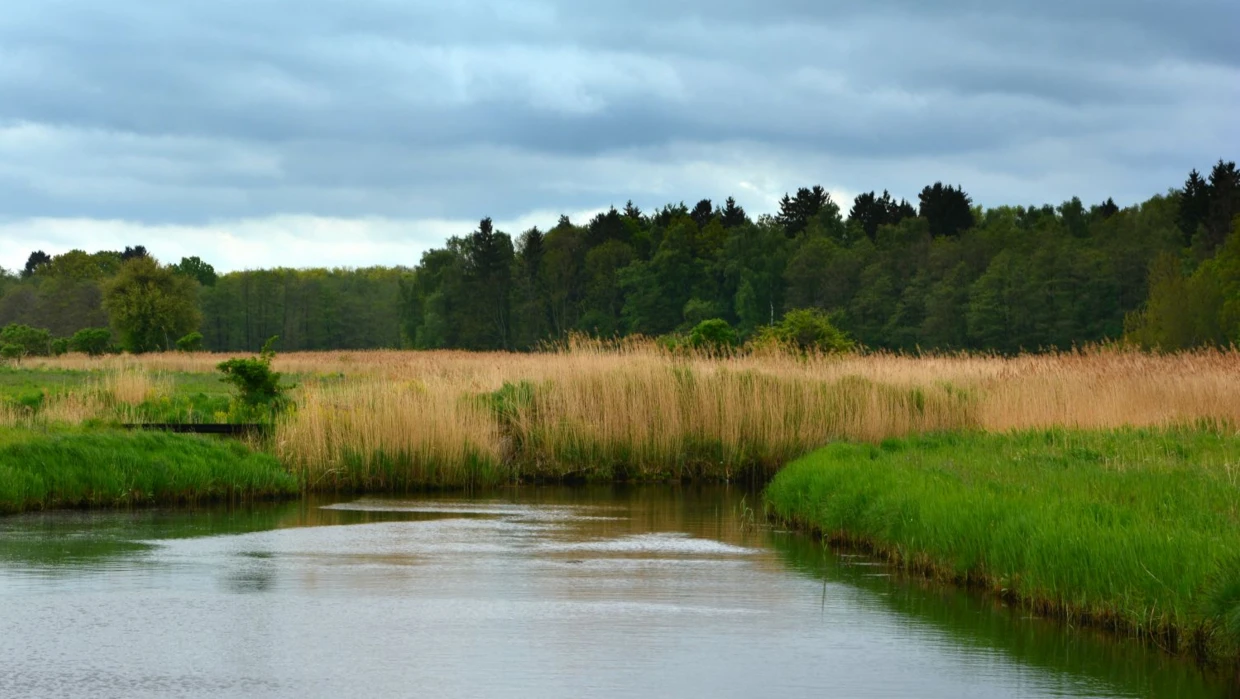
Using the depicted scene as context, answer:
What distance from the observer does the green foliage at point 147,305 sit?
66750mm

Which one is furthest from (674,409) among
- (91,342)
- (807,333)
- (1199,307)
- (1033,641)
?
(91,342)

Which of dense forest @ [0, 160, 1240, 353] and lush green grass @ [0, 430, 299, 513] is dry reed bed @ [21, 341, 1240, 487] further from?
dense forest @ [0, 160, 1240, 353]

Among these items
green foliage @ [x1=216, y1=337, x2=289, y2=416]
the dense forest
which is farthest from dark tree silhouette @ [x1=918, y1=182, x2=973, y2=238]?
green foliage @ [x1=216, y1=337, x2=289, y2=416]

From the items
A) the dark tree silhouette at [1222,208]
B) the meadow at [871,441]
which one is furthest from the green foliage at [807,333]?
the dark tree silhouette at [1222,208]

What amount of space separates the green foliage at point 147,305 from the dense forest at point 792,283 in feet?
0.31

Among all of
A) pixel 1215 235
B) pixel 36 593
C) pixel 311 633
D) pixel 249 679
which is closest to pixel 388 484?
pixel 36 593

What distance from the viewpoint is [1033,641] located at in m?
10.8

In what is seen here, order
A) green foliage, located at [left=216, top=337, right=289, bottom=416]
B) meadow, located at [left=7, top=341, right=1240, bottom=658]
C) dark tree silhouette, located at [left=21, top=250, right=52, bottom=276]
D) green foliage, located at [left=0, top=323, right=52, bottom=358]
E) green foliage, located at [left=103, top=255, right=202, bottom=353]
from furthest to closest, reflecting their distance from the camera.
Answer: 1. dark tree silhouette, located at [left=21, top=250, right=52, bottom=276]
2. green foliage, located at [left=103, top=255, right=202, bottom=353]
3. green foliage, located at [left=0, top=323, right=52, bottom=358]
4. green foliage, located at [left=216, top=337, right=289, bottom=416]
5. meadow, located at [left=7, top=341, right=1240, bottom=658]

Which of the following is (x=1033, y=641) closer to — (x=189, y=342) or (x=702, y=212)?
(x=189, y=342)

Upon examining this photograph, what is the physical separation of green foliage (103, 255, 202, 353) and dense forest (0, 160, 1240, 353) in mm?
93

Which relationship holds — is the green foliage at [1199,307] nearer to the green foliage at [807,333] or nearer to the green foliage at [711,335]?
the green foliage at [807,333]

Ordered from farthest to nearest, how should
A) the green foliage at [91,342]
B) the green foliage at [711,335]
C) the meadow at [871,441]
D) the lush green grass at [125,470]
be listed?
the green foliage at [91,342] → the green foliage at [711,335] → the lush green grass at [125,470] → the meadow at [871,441]

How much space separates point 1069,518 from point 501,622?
4.62m

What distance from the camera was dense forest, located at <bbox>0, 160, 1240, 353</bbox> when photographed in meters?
67.6
